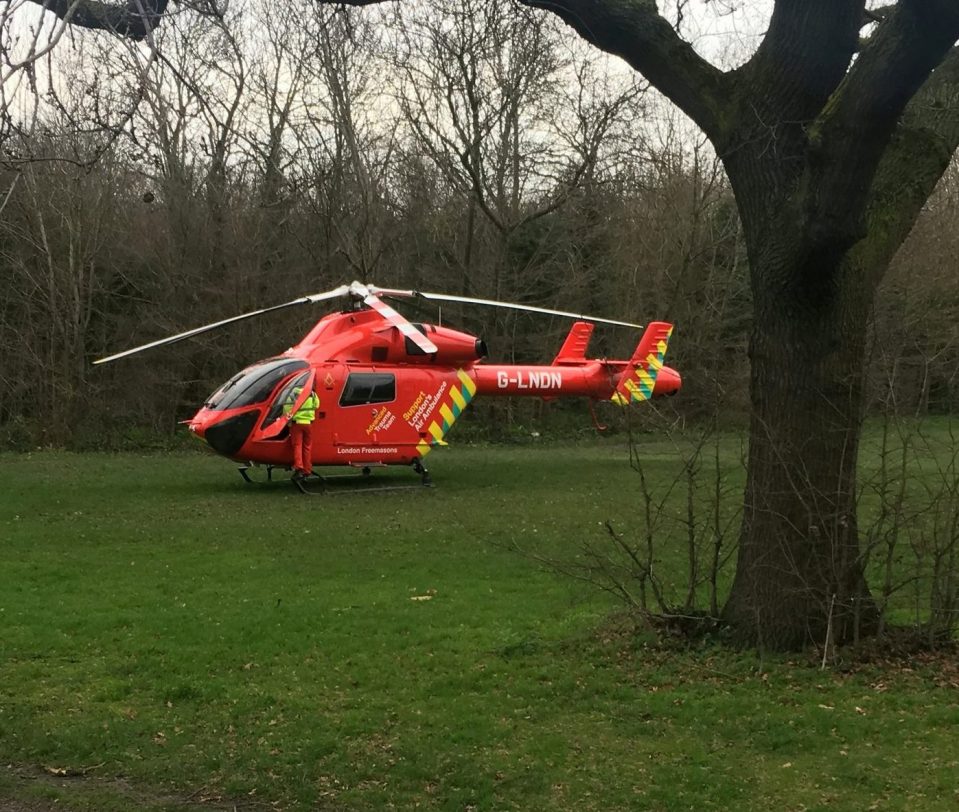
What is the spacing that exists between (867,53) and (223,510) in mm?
11420

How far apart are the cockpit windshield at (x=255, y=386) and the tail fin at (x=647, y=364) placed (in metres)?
7.65

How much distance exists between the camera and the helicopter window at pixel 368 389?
682 inches

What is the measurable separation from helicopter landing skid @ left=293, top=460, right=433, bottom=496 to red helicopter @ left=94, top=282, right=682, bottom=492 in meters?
0.06

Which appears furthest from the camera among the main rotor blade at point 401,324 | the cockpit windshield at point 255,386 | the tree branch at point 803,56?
the cockpit windshield at point 255,386

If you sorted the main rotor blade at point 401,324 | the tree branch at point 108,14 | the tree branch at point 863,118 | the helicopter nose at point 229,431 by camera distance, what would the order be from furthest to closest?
the helicopter nose at point 229,431, the main rotor blade at point 401,324, the tree branch at point 863,118, the tree branch at point 108,14

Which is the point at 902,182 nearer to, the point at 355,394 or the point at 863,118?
the point at 863,118

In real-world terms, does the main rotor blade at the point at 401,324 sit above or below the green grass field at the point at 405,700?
above

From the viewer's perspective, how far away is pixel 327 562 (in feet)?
35.7

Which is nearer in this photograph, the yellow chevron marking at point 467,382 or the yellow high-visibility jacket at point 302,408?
the yellow high-visibility jacket at point 302,408

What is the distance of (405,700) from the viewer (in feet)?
20.0

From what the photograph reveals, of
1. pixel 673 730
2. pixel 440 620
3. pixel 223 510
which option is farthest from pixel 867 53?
pixel 223 510

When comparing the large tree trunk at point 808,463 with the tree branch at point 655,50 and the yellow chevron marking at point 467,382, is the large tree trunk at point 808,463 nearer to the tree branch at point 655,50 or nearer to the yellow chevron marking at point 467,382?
the tree branch at point 655,50

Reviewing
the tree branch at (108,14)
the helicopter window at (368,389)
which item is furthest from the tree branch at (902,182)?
the helicopter window at (368,389)

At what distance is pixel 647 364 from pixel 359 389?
7.27m
